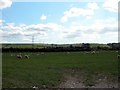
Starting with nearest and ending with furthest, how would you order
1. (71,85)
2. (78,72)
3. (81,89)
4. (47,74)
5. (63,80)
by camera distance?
1. (81,89)
2. (71,85)
3. (63,80)
4. (47,74)
5. (78,72)

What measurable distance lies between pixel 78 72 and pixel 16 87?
8652 mm

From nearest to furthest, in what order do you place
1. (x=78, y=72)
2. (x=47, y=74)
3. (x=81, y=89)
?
(x=81, y=89)
(x=47, y=74)
(x=78, y=72)

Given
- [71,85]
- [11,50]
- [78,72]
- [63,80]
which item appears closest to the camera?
[71,85]

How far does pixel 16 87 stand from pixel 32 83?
5.82 ft

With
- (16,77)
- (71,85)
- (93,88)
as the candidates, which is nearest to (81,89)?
(93,88)

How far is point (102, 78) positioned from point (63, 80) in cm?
315

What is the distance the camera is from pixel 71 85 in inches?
860

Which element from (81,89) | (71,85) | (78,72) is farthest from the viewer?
(78,72)

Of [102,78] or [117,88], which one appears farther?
[102,78]

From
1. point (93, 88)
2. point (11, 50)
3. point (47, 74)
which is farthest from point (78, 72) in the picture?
point (11, 50)

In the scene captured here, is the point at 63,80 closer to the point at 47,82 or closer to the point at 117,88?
the point at 47,82

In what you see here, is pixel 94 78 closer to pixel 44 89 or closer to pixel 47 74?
pixel 47 74

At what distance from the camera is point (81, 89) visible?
19.7m

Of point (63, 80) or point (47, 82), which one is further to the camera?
point (63, 80)
